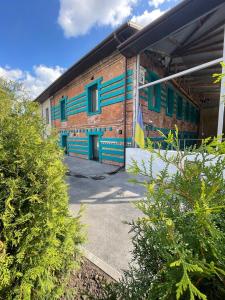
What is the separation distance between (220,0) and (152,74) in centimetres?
342

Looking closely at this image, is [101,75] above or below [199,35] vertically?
below

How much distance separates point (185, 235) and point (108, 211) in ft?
9.36

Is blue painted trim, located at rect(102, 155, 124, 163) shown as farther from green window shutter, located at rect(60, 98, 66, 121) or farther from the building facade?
green window shutter, located at rect(60, 98, 66, 121)

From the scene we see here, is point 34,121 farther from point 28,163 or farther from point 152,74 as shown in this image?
point 152,74

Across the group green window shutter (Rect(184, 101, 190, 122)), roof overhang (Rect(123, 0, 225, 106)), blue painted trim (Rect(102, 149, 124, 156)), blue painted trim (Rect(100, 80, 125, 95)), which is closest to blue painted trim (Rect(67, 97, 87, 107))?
blue painted trim (Rect(100, 80, 125, 95))

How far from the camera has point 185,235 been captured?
0.80 meters

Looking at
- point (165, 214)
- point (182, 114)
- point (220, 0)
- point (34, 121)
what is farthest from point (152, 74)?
point (165, 214)

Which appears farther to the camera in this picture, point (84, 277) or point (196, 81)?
point (196, 81)

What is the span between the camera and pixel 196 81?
33.7ft

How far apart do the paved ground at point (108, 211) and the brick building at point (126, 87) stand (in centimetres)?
187

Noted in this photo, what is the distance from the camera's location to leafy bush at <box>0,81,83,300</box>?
3.81ft

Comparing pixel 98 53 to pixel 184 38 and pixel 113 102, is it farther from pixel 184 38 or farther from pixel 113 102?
pixel 184 38

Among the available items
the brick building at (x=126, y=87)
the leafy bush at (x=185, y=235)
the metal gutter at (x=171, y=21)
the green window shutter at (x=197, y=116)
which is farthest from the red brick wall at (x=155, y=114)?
the leafy bush at (x=185, y=235)

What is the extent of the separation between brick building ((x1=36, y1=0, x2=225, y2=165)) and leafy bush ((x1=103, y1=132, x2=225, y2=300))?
378 cm
